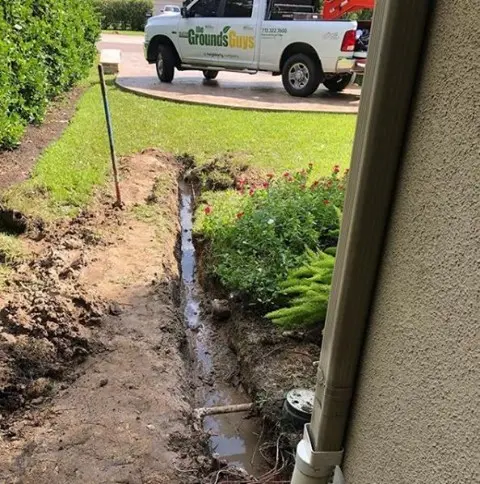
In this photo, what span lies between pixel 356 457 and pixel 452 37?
1324 millimetres

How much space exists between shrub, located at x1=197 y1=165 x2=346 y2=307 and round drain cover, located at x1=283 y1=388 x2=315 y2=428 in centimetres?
126

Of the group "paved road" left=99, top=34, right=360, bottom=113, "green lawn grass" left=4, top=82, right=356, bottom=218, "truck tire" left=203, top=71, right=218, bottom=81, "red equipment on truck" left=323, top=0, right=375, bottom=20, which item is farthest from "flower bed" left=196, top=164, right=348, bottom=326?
"truck tire" left=203, top=71, right=218, bottom=81

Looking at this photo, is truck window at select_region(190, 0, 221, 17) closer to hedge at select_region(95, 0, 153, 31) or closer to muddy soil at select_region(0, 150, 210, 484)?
muddy soil at select_region(0, 150, 210, 484)

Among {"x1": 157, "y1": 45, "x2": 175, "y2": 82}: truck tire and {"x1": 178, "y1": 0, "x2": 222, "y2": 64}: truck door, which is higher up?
{"x1": 178, "y1": 0, "x2": 222, "y2": 64}: truck door

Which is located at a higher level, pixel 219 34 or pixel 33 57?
pixel 219 34

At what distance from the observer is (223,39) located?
12.7 metres

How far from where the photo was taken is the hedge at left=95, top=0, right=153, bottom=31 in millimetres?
27272

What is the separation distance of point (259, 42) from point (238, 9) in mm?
935

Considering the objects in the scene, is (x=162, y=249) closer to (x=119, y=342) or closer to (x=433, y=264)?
(x=119, y=342)

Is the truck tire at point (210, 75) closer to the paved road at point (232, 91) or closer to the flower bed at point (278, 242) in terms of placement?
the paved road at point (232, 91)

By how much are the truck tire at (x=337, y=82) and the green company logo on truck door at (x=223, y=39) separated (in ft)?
6.75

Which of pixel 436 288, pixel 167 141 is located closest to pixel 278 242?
pixel 436 288

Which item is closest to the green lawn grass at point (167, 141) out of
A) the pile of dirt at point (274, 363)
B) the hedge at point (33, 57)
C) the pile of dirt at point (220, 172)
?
the pile of dirt at point (220, 172)

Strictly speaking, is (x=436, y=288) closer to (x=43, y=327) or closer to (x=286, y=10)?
(x=43, y=327)
